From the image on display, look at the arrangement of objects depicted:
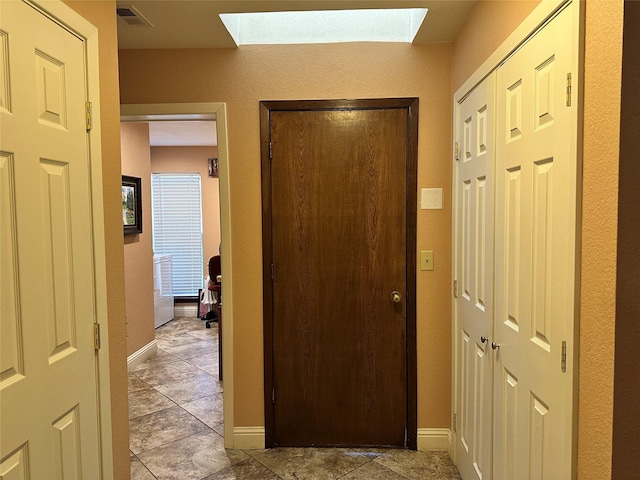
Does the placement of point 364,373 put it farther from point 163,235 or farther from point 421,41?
point 163,235

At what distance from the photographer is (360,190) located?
258 cm

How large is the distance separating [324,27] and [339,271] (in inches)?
56.4

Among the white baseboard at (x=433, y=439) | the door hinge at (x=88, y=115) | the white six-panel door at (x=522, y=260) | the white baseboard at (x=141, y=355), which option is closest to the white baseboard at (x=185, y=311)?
the white baseboard at (x=141, y=355)

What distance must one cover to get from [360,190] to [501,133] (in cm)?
98

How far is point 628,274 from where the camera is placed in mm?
1039

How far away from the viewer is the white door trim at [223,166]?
259cm

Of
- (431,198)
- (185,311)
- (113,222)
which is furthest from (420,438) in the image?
(185,311)

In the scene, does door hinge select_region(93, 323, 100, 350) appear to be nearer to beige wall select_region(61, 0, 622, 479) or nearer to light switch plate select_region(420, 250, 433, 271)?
beige wall select_region(61, 0, 622, 479)

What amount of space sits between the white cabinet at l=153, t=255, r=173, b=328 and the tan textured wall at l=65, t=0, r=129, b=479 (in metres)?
3.96

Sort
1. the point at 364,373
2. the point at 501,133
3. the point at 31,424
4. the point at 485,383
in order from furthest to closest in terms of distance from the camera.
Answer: the point at 364,373, the point at 485,383, the point at 501,133, the point at 31,424

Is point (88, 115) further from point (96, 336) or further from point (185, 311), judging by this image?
point (185, 311)

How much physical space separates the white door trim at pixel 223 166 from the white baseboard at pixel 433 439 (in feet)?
3.80

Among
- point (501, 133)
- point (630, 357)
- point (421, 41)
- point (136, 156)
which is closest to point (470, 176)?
point (501, 133)

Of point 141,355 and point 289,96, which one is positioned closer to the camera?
point 289,96
